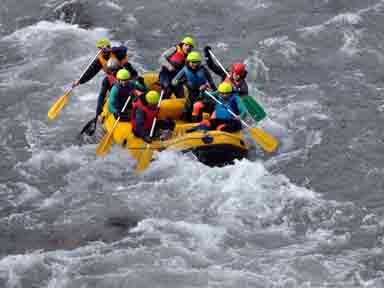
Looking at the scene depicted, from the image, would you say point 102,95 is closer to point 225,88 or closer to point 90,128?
point 90,128

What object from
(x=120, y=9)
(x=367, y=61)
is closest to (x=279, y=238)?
(x=367, y=61)

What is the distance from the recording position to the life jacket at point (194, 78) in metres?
16.4

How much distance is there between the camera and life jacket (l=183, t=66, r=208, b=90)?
16422 millimetres

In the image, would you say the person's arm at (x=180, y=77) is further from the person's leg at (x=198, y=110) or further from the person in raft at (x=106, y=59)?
the person in raft at (x=106, y=59)

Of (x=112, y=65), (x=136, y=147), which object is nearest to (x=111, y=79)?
(x=112, y=65)

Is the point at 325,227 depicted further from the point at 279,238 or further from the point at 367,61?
the point at 367,61

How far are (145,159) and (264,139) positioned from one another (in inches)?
90.1

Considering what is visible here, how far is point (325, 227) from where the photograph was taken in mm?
14109

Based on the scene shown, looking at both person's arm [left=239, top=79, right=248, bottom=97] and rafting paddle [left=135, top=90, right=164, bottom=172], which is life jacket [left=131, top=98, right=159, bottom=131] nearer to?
rafting paddle [left=135, top=90, right=164, bottom=172]

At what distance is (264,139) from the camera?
15.7 meters

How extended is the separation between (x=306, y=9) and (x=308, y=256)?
1128cm

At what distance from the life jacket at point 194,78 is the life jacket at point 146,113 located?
42.9 inches

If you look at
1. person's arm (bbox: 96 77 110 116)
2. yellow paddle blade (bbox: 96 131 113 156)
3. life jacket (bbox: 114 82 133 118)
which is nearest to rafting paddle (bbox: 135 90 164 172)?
yellow paddle blade (bbox: 96 131 113 156)

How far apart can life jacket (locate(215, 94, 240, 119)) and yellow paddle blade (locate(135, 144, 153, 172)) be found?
4.72 ft
